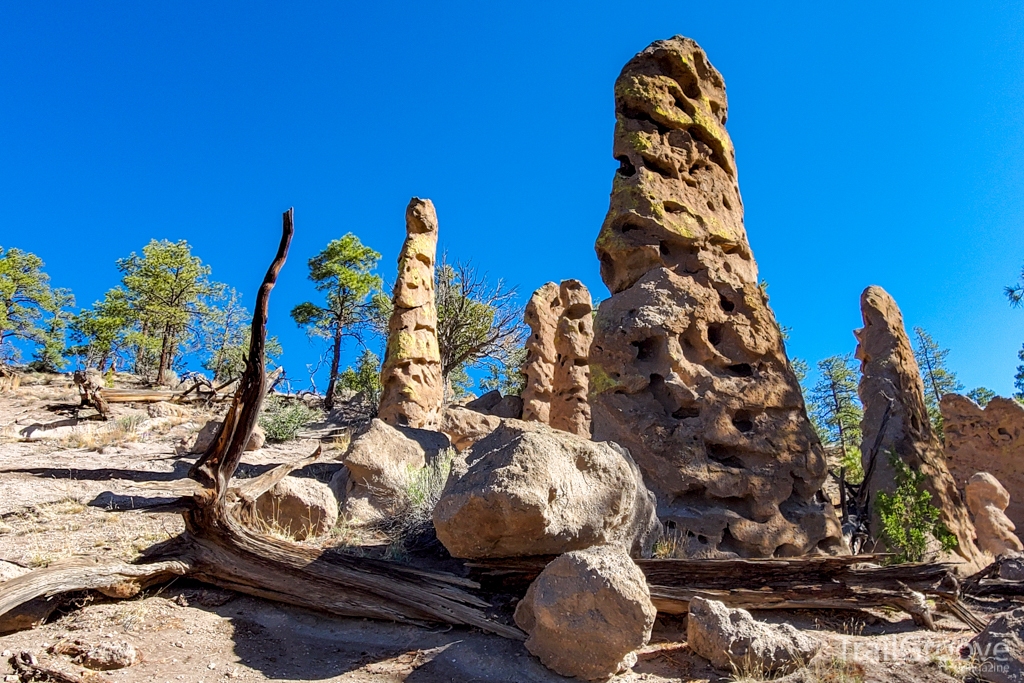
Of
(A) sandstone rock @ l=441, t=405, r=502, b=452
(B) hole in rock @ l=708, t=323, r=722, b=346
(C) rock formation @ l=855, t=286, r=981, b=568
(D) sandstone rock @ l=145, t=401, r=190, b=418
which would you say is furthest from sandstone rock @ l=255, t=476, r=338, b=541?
(D) sandstone rock @ l=145, t=401, r=190, b=418

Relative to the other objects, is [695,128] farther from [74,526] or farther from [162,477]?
[162,477]

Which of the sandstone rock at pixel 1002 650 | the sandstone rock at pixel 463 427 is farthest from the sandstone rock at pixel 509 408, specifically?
the sandstone rock at pixel 1002 650

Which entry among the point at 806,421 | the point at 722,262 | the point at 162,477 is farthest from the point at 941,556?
the point at 162,477

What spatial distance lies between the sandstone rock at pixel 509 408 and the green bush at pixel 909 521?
8134 mm

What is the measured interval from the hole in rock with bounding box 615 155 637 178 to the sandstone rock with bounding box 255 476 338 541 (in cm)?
462

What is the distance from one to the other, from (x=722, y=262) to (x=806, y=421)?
5.96 feet

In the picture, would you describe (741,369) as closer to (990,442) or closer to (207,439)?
(990,442)

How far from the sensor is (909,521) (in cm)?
599

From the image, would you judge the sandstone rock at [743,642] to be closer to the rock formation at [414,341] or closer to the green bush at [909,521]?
the green bush at [909,521]

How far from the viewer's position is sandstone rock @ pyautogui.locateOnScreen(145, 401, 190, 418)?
1459 centimetres

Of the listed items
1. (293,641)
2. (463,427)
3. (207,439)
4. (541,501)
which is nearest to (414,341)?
(463,427)

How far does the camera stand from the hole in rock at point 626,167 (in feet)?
23.3

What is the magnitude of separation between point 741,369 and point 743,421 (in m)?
0.53

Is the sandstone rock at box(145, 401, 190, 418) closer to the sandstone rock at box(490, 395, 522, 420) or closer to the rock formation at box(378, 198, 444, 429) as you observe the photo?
the rock formation at box(378, 198, 444, 429)
